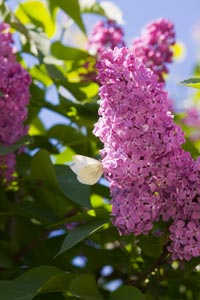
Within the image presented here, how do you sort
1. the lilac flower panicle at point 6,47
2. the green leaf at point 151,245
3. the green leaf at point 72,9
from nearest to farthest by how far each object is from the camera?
the green leaf at point 151,245
the lilac flower panicle at point 6,47
the green leaf at point 72,9

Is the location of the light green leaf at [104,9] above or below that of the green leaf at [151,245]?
above

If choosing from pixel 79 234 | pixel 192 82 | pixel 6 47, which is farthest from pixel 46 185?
pixel 192 82

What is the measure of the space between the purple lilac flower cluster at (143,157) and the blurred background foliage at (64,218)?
0.23ft

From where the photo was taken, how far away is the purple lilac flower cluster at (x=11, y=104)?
149 cm

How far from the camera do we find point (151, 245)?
1.25 m

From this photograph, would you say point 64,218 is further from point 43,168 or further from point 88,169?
point 88,169

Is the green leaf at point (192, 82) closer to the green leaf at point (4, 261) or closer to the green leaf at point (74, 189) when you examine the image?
the green leaf at point (74, 189)

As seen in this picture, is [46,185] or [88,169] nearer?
[88,169]

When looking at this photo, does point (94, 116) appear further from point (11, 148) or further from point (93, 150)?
point (11, 148)

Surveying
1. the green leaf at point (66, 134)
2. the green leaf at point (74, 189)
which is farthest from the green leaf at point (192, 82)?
the green leaf at point (66, 134)

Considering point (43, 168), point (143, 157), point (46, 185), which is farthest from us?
point (46, 185)

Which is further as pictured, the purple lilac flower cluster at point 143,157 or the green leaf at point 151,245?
the green leaf at point 151,245

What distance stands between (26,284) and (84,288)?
4.0 inches

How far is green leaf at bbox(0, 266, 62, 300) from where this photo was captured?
1135mm
